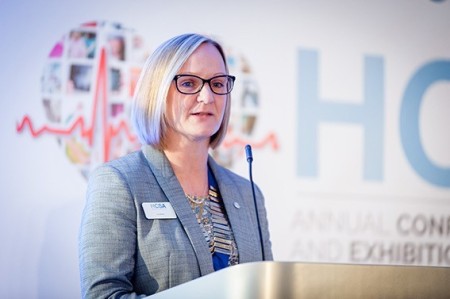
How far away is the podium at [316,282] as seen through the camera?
1.40 metres

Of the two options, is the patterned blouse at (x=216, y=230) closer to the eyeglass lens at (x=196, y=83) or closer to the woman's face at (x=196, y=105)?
the woman's face at (x=196, y=105)

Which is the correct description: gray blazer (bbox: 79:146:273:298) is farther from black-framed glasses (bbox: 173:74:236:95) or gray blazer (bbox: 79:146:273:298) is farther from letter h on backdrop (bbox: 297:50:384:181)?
letter h on backdrop (bbox: 297:50:384:181)

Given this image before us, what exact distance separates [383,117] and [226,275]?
2.58 meters

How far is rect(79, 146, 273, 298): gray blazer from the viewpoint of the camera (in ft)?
5.98

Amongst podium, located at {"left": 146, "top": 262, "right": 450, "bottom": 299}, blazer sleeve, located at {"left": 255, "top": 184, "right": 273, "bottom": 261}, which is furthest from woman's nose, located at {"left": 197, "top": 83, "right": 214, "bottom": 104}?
podium, located at {"left": 146, "top": 262, "right": 450, "bottom": 299}

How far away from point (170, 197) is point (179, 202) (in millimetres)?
31

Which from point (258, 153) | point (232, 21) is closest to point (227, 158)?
point (258, 153)

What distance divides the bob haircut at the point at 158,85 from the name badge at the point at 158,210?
23 centimetres

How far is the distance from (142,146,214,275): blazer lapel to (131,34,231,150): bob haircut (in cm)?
5

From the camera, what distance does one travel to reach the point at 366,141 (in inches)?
148

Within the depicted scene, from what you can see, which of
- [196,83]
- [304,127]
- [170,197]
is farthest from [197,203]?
[304,127]

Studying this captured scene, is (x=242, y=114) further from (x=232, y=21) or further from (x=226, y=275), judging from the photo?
(x=226, y=275)

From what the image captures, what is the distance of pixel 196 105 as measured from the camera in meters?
2.08

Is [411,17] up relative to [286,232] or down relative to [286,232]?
up
